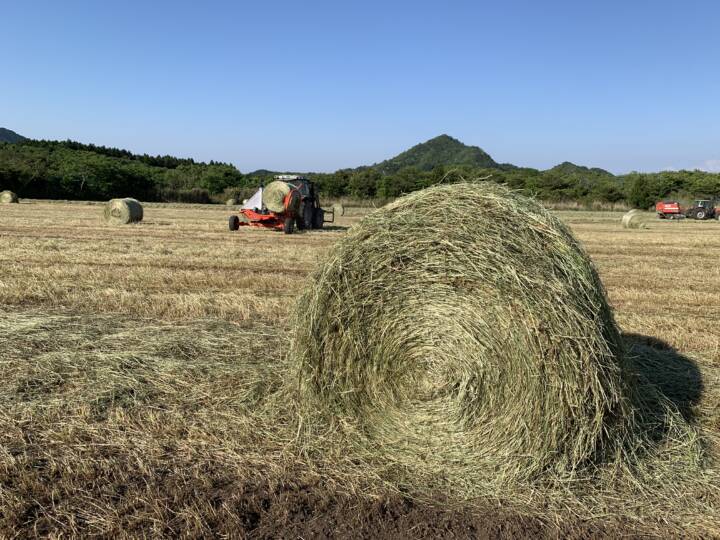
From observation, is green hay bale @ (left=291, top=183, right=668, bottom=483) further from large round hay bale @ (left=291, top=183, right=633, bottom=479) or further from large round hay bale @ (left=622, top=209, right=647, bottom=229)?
large round hay bale @ (left=622, top=209, right=647, bottom=229)

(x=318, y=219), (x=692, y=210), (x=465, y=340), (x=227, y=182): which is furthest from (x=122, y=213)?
(x=227, y=182)

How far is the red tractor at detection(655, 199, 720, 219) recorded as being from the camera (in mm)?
38438

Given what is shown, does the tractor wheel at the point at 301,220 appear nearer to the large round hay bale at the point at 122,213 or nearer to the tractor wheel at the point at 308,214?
the tractor wheel at the point at 308,214

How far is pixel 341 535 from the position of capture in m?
2.63

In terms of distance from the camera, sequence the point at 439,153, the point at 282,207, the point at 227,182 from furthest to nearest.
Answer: the point at 439,153, the point at 227,182, the point at 282,207

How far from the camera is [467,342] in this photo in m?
3.26

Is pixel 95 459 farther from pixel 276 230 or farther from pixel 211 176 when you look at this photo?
pixel 211 176

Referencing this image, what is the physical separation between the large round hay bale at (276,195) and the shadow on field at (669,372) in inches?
490

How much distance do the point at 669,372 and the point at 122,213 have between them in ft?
59.8

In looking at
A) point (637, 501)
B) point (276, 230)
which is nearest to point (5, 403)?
point (637, 501)

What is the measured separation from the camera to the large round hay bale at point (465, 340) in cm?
302

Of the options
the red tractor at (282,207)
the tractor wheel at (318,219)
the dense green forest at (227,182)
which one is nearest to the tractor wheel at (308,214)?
the red tractor at (282,207)

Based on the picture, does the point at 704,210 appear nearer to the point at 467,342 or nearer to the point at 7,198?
the point at 467,342

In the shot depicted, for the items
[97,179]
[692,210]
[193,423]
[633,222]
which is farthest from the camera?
[97,179]
